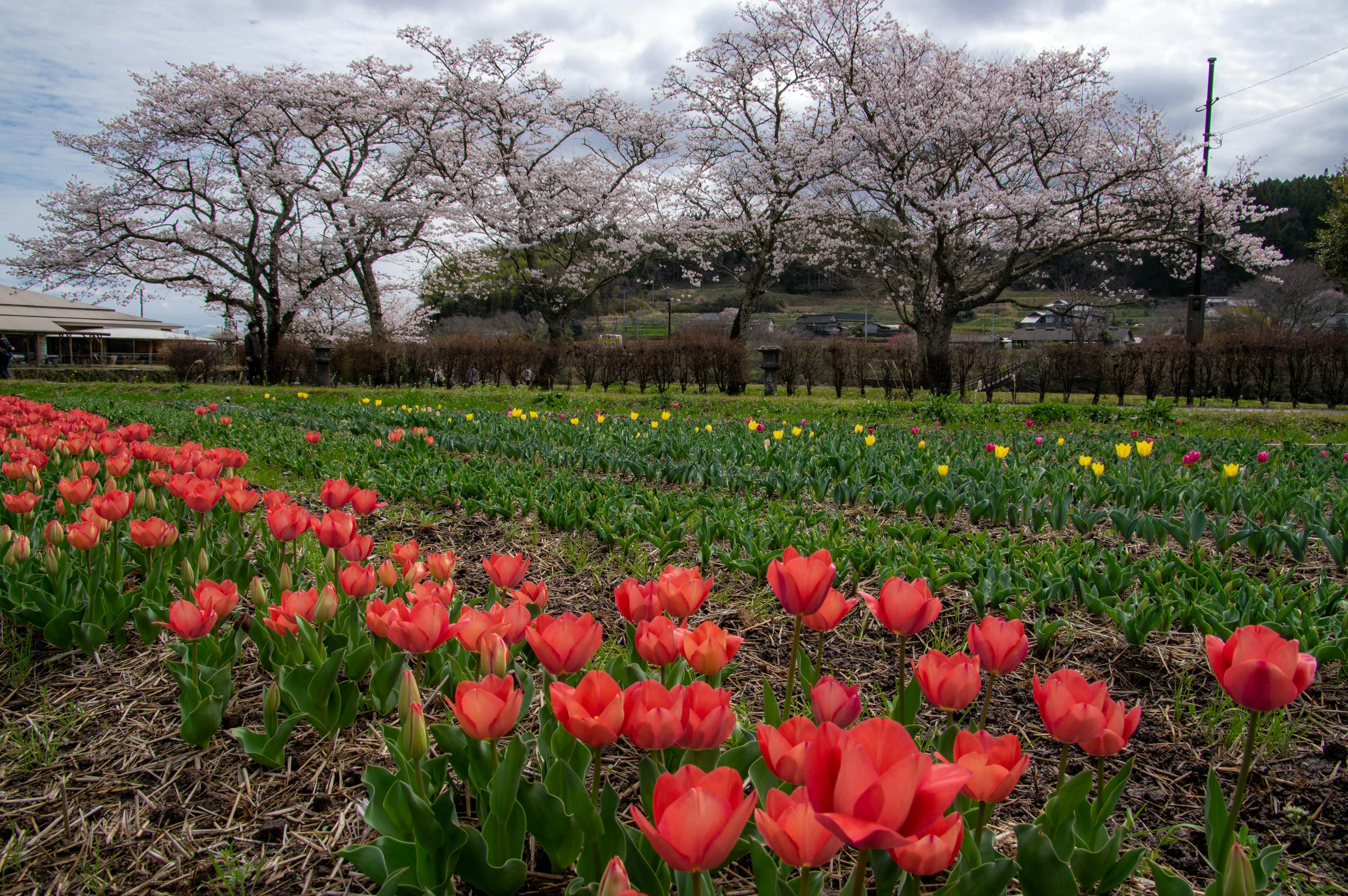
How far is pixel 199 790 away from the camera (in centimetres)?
147

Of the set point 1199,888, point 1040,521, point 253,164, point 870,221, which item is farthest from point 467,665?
point 253,164

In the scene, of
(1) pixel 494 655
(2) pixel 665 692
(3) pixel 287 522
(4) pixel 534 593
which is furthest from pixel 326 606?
(2) pixel 665 692

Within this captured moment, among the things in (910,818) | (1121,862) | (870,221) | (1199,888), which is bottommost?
(1199,888)

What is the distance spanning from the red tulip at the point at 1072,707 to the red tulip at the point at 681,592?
59 centimetres

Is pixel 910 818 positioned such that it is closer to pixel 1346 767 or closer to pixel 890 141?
pixel 1346 767

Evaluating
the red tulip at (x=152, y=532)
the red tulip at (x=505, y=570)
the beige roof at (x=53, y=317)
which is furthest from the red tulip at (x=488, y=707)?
the beige roof at (x=53, y=317)

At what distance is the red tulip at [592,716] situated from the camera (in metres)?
0.93

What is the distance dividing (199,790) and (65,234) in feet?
88.1

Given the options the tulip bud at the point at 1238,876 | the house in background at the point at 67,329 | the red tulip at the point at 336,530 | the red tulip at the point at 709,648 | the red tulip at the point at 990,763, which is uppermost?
the house in background at the point at 67,329

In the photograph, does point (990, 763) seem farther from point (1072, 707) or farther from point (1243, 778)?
point (1243, 778)

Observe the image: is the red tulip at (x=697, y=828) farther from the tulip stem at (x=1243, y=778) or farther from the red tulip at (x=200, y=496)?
the red tulip at (x=200, y=496)

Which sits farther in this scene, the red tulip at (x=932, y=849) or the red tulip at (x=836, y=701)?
the red tulip at (x=836, y=701)

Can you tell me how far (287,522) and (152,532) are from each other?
0.38 meters

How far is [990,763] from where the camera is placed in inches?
36.2
